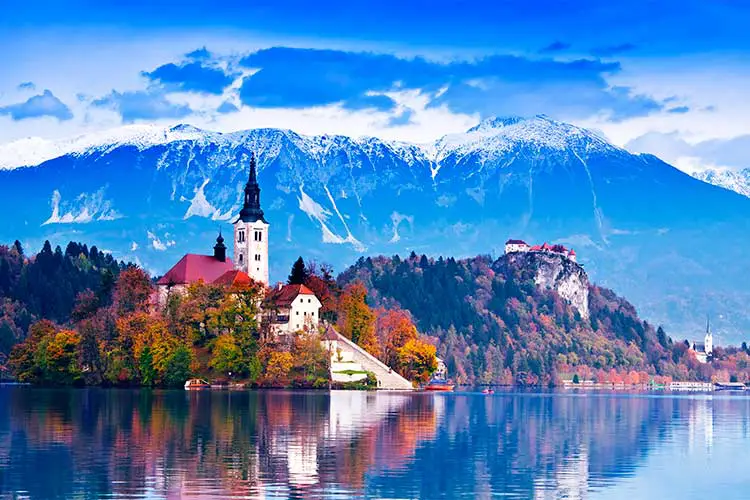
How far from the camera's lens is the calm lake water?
55.9 meters

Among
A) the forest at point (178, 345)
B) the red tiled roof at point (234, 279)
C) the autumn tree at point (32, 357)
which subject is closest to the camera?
the forest at point (178, 345)

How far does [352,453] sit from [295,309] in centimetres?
10318

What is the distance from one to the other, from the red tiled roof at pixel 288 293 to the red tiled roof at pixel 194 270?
1578 cm

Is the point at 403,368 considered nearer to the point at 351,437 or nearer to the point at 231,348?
the point at 231,348

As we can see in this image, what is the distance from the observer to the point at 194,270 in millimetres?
189250

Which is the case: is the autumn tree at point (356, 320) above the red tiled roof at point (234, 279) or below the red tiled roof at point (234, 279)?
below

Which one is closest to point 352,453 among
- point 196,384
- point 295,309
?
point 196,384

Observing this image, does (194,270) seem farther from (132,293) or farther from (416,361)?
(416,361)

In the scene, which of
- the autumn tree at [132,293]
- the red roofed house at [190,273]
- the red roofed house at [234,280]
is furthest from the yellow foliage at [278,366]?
the red roofed house at [190,273]

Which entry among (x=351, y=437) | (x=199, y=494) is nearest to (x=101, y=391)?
(x=351, y=437)

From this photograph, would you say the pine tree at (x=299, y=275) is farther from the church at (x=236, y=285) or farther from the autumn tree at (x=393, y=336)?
the autumn tree at (x=393, y=336)

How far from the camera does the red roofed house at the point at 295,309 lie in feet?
556

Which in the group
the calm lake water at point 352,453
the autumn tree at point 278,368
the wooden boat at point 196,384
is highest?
the autumn tree at point 278,368

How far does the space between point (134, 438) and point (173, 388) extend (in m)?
83.1
